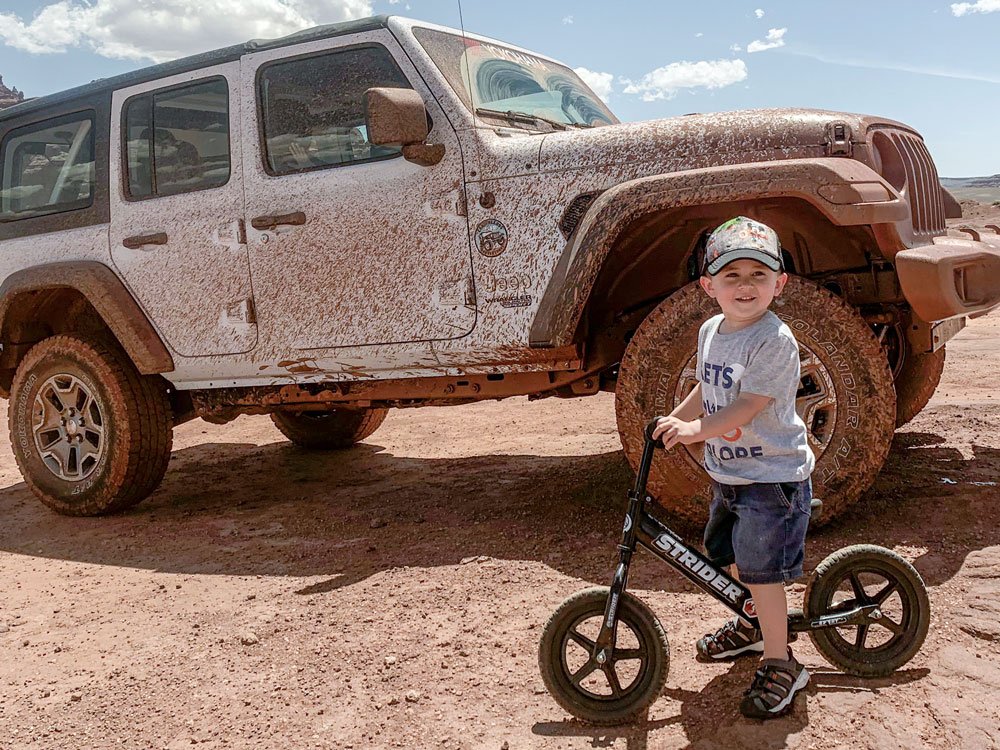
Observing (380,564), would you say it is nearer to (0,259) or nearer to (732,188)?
(732,188)

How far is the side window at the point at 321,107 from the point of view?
4.24 meters

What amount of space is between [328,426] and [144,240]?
219 cm

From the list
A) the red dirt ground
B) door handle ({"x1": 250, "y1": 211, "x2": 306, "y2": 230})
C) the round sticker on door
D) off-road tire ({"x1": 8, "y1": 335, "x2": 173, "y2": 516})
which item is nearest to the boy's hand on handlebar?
the red dirt ground

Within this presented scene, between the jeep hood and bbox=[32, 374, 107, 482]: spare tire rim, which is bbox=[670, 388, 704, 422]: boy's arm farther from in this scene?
bbox=[32, 374, 107, 482]: spare tire rim

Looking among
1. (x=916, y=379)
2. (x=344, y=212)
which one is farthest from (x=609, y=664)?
(x=916, y=379)

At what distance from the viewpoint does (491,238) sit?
12.9 ft

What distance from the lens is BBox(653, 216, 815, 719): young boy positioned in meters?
2.37

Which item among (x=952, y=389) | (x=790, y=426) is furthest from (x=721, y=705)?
(x=952, y=389)

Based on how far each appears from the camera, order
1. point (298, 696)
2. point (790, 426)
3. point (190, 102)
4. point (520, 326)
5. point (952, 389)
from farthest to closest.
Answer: point (952, 389), point (190, 102), point (520, 326), point (298, 696), point (790, 426)

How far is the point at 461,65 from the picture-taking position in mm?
4277

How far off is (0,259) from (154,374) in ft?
3.58

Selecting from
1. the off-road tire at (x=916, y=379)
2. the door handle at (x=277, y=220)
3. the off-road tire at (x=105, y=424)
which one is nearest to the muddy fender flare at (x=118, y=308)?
the off-road tire at (x=105, y=424)

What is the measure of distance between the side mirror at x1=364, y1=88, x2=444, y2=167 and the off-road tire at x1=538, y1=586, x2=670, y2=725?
2.09 m

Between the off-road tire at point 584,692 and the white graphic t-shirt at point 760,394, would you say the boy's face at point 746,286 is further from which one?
the off-road tire at point 584,692
